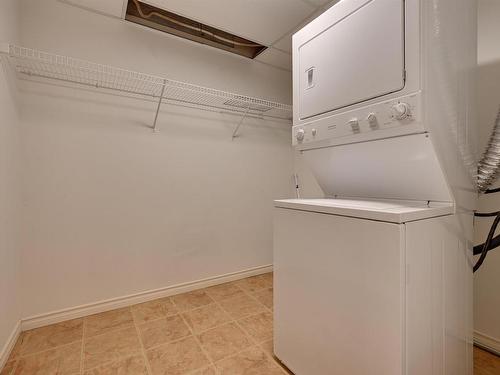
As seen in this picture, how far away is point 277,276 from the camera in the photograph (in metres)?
1.35

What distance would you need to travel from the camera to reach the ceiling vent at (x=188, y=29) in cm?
196

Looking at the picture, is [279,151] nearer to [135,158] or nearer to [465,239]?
[135,158]

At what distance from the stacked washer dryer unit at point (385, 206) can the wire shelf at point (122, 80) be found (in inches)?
43.3

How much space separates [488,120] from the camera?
1466 mm

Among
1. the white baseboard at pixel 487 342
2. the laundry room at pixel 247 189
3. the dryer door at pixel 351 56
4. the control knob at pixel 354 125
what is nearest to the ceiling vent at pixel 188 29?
the laundry room at pixel 247 189

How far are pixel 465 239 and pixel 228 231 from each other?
186 cm

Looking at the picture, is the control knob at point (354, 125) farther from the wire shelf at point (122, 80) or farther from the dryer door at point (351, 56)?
the wire shelf at point (122, 80)

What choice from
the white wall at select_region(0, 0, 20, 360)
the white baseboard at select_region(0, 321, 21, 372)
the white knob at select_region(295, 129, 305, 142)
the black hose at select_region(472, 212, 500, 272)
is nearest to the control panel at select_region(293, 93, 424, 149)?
the white knob at select_region(295, 129, 305, 142)

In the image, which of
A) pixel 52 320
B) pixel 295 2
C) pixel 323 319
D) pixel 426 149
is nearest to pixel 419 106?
pixel 426 149

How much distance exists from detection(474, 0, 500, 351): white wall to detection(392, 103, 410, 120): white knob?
3.06 feet

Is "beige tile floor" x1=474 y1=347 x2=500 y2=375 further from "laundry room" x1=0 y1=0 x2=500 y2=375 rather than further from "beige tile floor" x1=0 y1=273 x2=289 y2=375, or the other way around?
"beige tile floor" x1=0 y1=273 x2=289 y2=375

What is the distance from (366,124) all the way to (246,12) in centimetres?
147

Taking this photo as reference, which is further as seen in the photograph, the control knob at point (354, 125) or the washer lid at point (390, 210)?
the control knob at point (354, 125)

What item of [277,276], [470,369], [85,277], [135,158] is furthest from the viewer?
[135,158]
